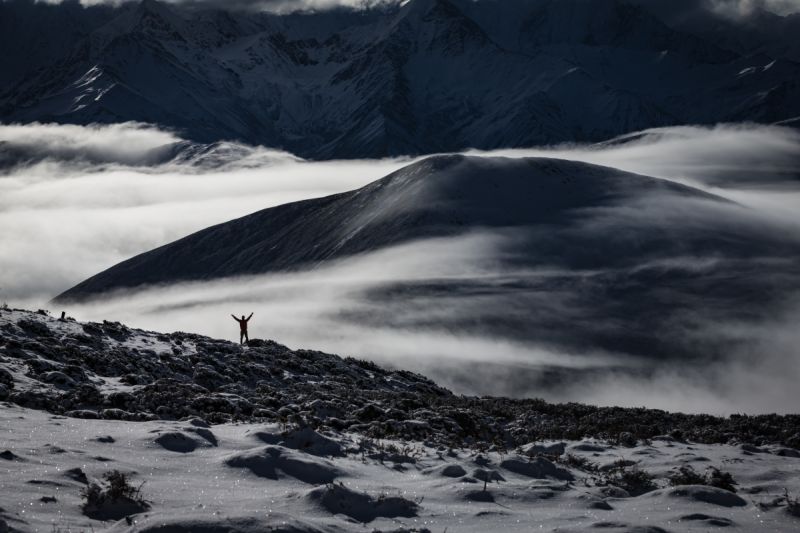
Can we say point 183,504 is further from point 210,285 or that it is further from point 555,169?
point 210,285

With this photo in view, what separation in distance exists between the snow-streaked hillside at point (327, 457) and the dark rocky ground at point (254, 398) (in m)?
0.08

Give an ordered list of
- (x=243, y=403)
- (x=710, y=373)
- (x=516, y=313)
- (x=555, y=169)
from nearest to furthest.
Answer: (x=243, y=403), (x=710, y=373), (x=516, y=313), (x=555, y=169)

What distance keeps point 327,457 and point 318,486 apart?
2.76m

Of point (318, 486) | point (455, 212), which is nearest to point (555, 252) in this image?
point (455, 212)

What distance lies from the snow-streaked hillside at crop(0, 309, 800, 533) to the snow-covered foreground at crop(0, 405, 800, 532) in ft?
0.12

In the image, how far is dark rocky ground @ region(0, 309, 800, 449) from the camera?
67.4 feet

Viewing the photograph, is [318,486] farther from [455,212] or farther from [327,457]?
[455,212]

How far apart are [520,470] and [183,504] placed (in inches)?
251

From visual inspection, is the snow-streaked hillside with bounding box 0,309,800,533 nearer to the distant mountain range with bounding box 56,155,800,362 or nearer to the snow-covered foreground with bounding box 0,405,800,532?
the snow-covered foreground with bounding box 0,405,800,532

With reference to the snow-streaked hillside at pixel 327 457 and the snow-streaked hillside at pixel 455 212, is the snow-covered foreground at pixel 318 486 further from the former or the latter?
the snow-streaked hillside at pixel 455 212

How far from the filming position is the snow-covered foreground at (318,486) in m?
11.4

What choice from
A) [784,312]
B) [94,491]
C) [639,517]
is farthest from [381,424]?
[784,312]

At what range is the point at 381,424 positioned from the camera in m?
20.7

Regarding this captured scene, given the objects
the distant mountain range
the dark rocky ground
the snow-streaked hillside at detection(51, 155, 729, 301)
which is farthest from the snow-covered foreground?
the snow-streaked hillside at detection(51, 155, 729, 301)
